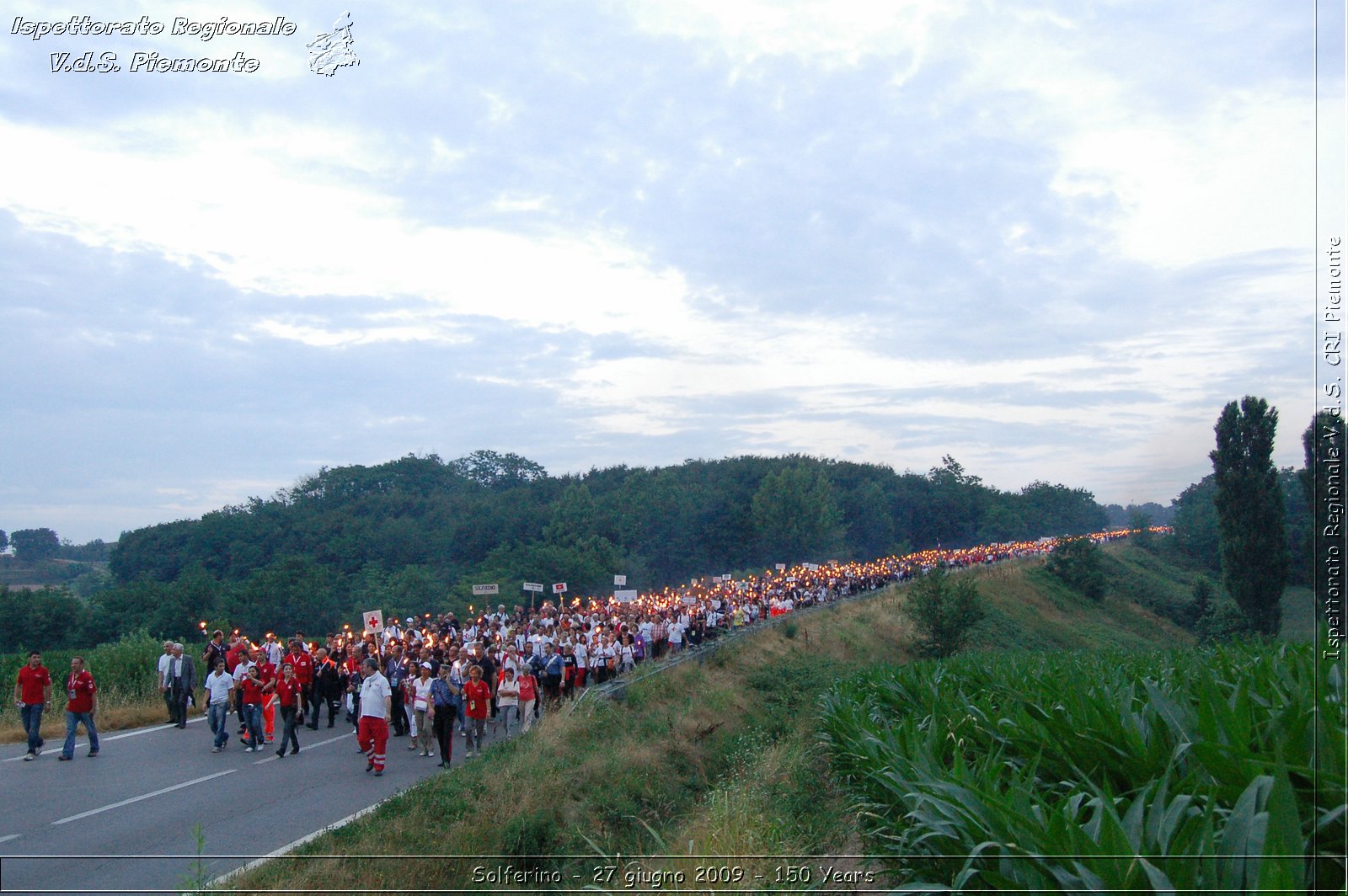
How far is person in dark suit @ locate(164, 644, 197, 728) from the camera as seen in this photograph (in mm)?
18594

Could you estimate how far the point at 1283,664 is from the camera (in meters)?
6.45

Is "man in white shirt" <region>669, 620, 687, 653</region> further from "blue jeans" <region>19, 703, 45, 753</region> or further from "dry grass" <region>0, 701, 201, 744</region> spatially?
"blue jeans" <region>19, 703, 45, 753</region>

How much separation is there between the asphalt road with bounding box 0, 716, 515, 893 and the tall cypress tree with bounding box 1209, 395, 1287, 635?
1374 centimetres

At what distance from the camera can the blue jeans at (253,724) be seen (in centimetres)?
1628

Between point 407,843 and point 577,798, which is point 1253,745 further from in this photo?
point 577,798

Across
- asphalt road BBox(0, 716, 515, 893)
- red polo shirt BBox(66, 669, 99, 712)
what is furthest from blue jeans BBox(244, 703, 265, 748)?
red polo shirt BBox(66, 669, 99, 712)

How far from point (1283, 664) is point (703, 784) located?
10669mm

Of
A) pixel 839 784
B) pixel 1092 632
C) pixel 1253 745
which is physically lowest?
pixel 1092 632

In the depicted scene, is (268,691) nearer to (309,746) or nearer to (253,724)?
(253,724)

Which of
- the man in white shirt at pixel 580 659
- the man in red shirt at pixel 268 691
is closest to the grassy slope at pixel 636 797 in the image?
the man in white shirt at pixel 580 659

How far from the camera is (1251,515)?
15016mm

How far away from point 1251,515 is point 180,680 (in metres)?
20.7

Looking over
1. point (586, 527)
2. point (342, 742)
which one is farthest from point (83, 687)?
point (586, 527)

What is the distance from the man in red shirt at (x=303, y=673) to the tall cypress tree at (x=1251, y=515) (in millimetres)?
16969
